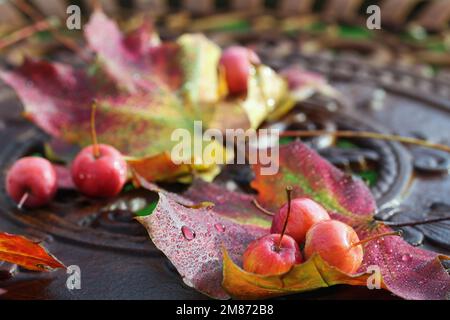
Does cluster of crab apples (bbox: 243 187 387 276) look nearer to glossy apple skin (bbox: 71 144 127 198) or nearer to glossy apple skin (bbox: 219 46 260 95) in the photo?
glossy apple skin (bbox: 71 144 127 198)

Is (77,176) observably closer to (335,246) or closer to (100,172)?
(100,172)

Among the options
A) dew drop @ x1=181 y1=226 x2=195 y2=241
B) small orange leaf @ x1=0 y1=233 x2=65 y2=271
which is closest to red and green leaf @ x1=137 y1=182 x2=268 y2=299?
dew drop @ x1=181 y1=226 x2=195 y2=241

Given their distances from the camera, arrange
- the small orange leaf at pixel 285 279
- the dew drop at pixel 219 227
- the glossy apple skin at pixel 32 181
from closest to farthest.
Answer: the small orange leaf at pixel 285 279 → the dew drop at pixel 219 227 → the glossy apple skin at pixel 32 181

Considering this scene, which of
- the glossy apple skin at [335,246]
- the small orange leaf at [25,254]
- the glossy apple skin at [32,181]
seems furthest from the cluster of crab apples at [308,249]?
the glossy apple skin at [32,181]

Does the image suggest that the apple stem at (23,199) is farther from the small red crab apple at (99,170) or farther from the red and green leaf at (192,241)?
the red and green leaf at (192,241)

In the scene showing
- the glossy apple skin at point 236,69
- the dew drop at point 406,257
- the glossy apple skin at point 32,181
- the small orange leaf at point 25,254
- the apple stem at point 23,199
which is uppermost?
the glossy apple skin at point 236,69

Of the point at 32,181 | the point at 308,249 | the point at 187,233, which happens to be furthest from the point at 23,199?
the point at 308,249
